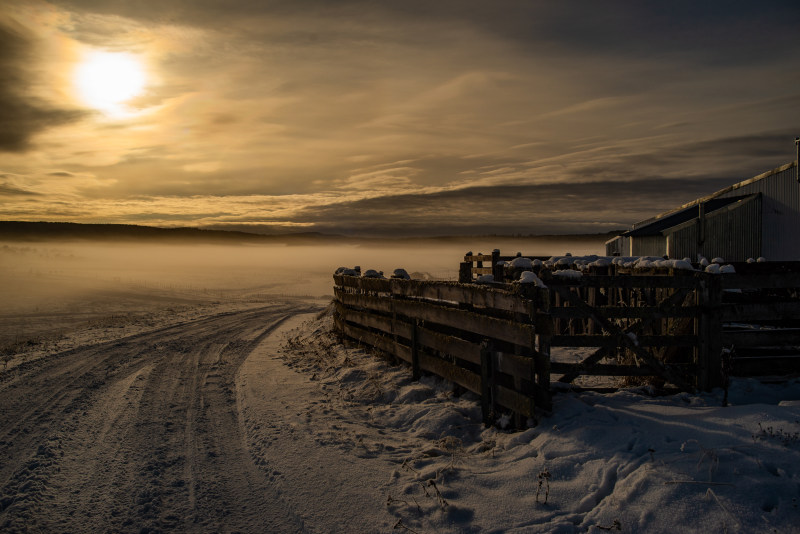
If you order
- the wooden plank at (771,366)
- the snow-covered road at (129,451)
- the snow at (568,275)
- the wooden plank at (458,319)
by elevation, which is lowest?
the snow-covered road at (129,451)

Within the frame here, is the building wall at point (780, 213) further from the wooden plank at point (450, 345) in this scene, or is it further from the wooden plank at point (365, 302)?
the wooden plank at point (450, 345)

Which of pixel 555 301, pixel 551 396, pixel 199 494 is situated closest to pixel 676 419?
pixel 551 396

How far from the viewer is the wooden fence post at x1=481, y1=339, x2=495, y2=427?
6.32 meters

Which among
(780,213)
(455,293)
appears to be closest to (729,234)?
(780,213)

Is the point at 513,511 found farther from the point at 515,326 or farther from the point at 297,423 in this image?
the point at 297,423

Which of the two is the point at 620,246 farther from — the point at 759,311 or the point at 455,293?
the point at 455,293

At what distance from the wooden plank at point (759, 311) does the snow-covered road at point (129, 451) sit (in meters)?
6.18

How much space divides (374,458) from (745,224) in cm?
2340

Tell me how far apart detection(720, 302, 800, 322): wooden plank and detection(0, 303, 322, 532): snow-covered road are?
6184 mm

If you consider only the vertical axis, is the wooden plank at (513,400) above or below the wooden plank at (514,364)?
below

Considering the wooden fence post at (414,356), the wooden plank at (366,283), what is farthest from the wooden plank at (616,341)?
the wooden plank at (366,283)

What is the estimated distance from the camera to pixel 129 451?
593 centimetres

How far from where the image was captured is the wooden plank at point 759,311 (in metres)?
6.63

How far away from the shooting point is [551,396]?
616 cm
